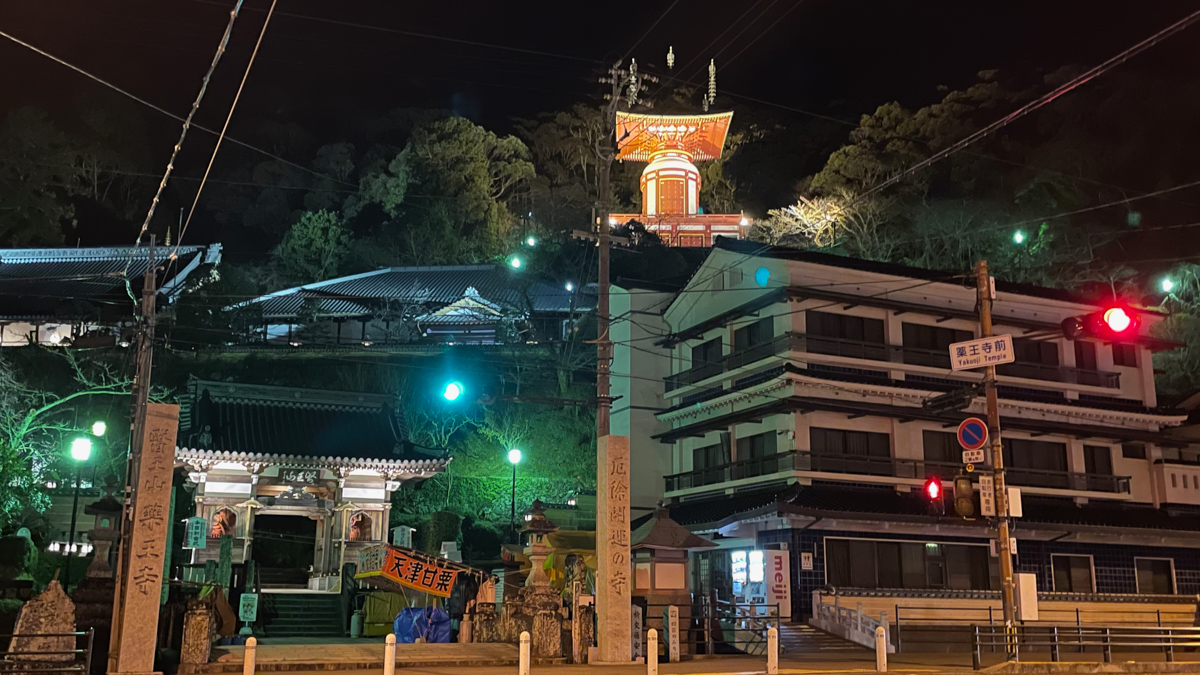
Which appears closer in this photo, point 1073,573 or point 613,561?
point 613,561

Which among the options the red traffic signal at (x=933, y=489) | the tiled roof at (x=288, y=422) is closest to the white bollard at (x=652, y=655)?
the red traffic signal at (x=933, y=489)

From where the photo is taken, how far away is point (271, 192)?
66938 millimetres

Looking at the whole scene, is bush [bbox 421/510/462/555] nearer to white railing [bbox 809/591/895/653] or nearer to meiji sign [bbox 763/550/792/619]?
meiji sign [bbox 763/550/792/619]

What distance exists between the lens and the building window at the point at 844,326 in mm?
33594

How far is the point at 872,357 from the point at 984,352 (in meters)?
16.4

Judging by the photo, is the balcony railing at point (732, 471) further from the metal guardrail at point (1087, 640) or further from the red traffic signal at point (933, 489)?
the red traffic signal at point (933, 489)

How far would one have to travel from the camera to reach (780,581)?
30.1 m

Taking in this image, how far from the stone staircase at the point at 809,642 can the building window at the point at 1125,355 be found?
58.9 ft

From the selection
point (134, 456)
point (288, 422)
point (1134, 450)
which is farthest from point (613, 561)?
point (1134, 450)

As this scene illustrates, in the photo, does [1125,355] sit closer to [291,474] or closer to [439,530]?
[439,530]

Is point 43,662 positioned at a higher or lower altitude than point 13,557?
lower

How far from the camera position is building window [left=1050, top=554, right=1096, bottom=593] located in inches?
1321

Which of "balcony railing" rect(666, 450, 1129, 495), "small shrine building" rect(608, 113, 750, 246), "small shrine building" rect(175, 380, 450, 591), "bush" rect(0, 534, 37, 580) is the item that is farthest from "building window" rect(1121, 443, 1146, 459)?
"bush" rect(0, 534, 37, 580)

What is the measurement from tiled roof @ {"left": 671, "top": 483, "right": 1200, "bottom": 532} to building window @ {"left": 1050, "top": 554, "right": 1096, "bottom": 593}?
167 centimetres
